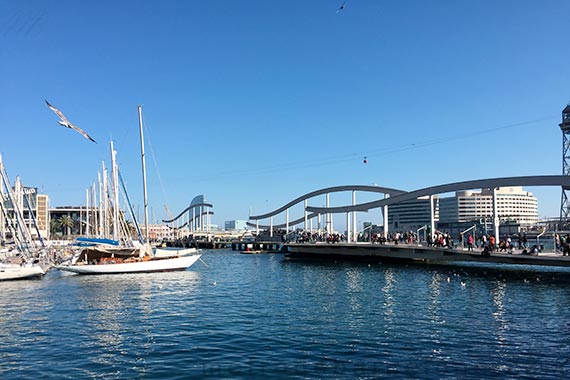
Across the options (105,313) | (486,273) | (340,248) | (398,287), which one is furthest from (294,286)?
(340,248)

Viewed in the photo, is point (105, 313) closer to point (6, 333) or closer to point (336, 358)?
point (6, 333)

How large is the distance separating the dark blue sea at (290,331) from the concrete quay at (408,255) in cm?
413

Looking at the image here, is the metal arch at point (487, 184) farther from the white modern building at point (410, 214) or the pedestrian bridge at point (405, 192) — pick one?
the white modern building at point (410, 214)

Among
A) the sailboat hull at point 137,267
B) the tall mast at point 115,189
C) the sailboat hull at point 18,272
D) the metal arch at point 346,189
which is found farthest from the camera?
the metal arch at point 346,189

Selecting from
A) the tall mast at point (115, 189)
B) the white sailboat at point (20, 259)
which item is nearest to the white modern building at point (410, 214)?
the tall mast at point (115, 189)

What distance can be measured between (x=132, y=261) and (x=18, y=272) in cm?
993

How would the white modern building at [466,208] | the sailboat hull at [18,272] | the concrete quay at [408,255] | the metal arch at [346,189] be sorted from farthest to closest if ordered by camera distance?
the white modern building at [466,208] → the metal arch at [346,189] → the sailboat hull at [18,272] → the concrete quay at [408,255]

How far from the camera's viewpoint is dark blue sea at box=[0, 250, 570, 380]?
46.6 feet

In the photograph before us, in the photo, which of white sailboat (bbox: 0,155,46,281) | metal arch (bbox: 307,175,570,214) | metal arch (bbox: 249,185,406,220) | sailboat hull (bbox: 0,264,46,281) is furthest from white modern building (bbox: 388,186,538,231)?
sailboat hull (bbox: 0,264,46,281)

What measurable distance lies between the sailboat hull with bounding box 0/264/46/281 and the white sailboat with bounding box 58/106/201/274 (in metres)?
4.03

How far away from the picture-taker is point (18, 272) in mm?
40719

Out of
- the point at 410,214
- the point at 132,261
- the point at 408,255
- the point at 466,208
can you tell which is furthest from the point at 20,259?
the point at 466,208

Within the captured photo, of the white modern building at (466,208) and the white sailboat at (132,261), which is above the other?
the white modern building at (466,208)

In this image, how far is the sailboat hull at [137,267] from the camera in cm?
4588
